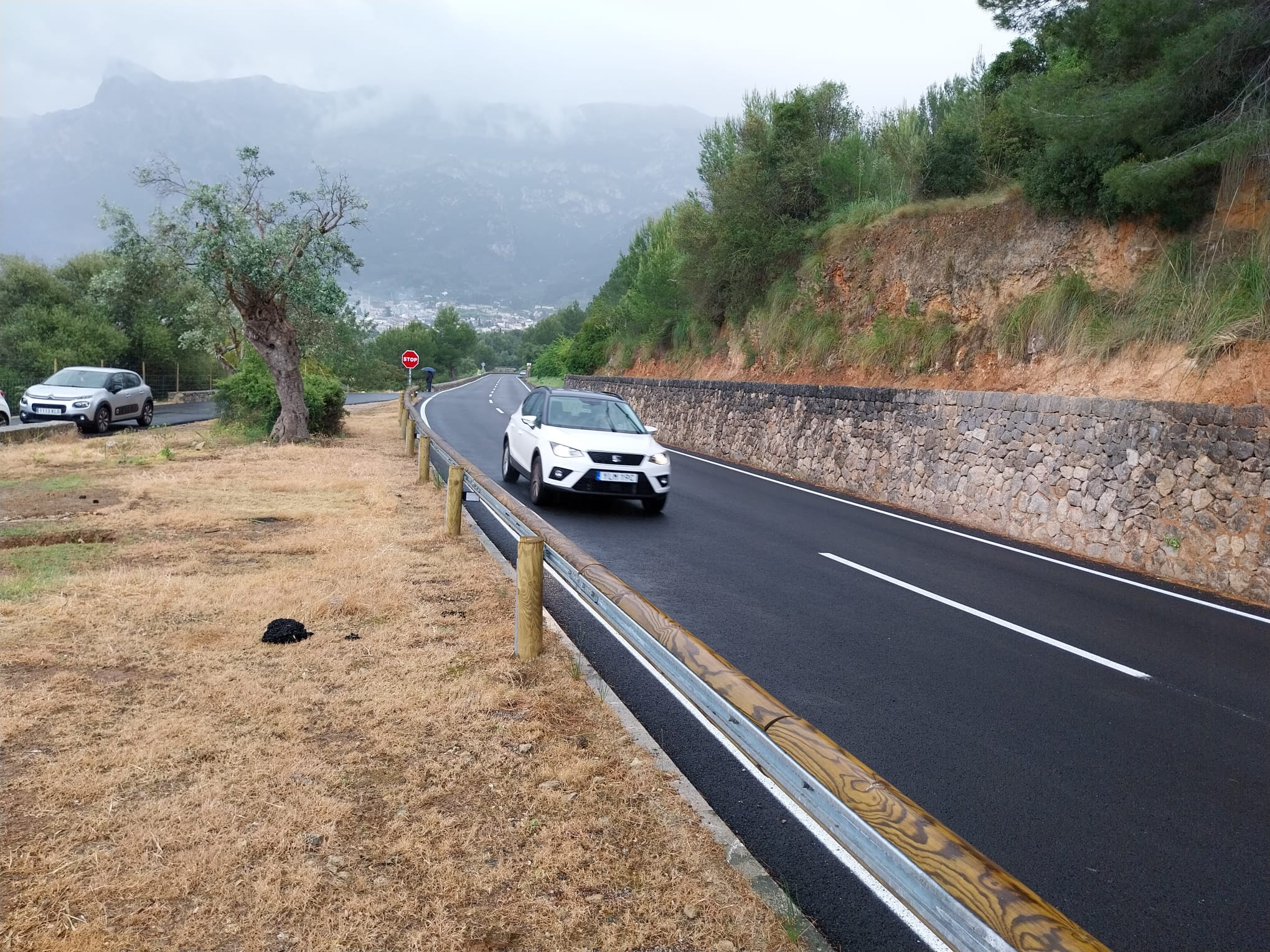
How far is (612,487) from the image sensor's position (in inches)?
437

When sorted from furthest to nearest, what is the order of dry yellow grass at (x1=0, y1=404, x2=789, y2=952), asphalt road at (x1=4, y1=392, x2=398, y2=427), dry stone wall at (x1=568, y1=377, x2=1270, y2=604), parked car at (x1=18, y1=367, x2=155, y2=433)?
asphalt road at (x1=4, y1=392, x2=398, y2=427)
parked car at (x1=18, y1=367, x2=155, y2=433)
dry stone wall at (x1=568, y1=377, x2=1270, y2=604)
dry yellow grass at (x1=0, y1=404, x2=789, y2=952)

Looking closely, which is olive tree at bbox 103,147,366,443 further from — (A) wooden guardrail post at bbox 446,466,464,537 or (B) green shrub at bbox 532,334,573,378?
(B) green shrub at bbox 532,334,573,378

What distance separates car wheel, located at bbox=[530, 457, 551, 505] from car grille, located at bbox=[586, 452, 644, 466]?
31.9 inches

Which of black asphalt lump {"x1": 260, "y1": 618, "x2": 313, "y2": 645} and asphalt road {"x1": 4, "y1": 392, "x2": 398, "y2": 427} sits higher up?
black asphalt lump {"x1": 260, "y1": 618, "x2": 313, "y2": 645}

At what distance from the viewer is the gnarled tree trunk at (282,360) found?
58.3ft

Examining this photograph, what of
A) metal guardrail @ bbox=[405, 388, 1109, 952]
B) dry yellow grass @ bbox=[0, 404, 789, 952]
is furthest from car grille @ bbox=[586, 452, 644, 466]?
metal guardrail @ bbox=[405, 388, 1109, 952]

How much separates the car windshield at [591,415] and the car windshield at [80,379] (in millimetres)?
15371

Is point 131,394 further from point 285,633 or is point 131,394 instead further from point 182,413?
point 285,633

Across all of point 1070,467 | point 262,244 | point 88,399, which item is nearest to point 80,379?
point 88,399

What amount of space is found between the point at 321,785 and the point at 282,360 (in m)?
16.1

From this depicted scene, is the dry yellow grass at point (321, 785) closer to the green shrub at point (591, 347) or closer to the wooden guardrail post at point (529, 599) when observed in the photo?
the wooden guardrail post at point (529, 599)

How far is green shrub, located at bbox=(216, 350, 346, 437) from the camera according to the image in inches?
767

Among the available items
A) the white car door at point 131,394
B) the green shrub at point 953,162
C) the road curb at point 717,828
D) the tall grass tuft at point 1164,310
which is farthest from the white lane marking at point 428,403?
the road curb at point 717,828

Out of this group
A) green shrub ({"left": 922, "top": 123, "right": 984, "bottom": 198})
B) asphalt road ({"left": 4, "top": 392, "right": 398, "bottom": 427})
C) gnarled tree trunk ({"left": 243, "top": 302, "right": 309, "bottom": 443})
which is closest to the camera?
gnarled tree trunk ({"left": 243, "top": 302, "right": 309, "bottom": 443})
